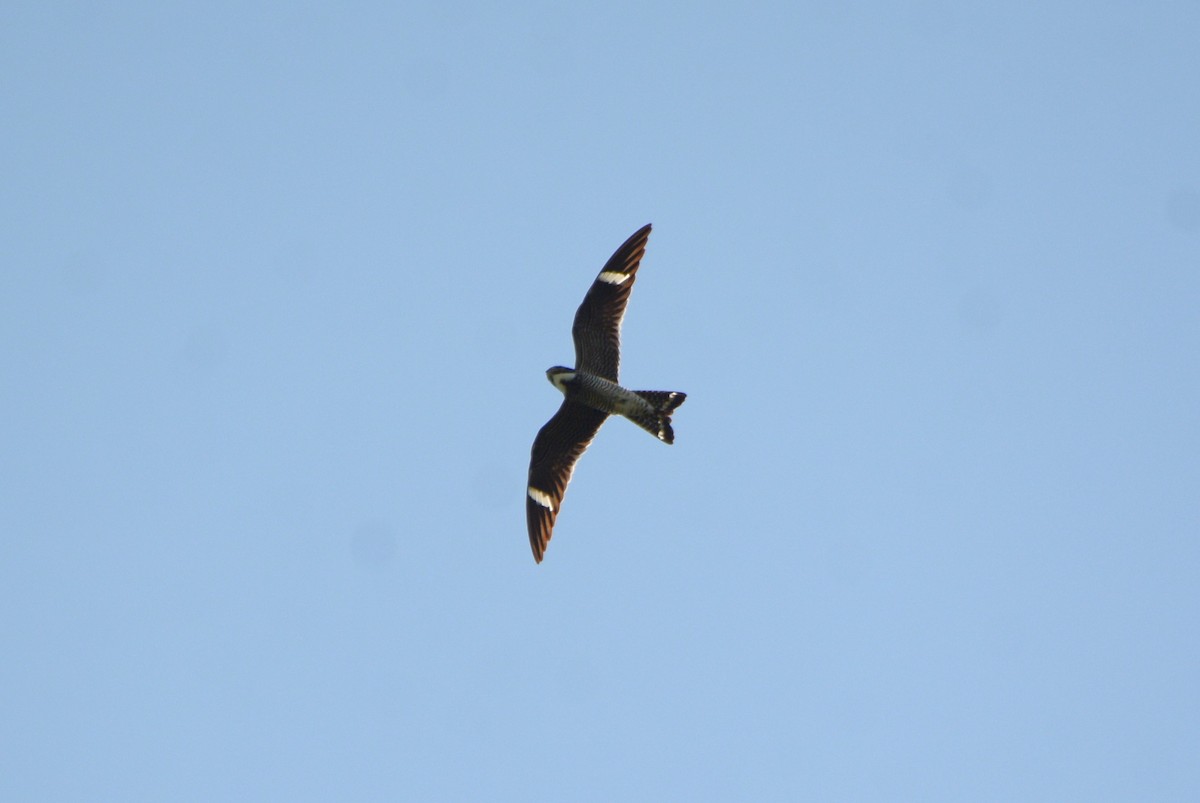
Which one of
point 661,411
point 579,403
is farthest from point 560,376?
point 661,411

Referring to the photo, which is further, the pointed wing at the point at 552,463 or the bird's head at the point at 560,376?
the pointed wing at the point at 552,463

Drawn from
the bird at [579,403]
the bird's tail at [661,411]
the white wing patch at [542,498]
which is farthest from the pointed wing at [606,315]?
the white wing patch at [542,498]

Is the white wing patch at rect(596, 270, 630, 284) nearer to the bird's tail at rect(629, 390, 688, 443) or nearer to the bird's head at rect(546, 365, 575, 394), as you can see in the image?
the bird's head at rect(546, 365, 575, 394)

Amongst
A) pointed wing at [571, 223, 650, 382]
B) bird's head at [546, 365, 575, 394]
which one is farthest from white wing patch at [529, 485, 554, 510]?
pointed wing at [571, 223, 650, 382]

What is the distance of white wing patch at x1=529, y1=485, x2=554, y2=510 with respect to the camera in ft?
41.4

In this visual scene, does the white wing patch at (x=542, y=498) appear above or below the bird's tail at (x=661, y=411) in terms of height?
below

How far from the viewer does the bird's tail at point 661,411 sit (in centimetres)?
1197

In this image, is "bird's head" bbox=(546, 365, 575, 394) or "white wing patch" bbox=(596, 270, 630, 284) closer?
"bird's head" bbox=(546, 365, 575, 394)

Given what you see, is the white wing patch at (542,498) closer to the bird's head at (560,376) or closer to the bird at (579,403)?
the bird at (579,403)

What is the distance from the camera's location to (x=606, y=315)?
1259cm

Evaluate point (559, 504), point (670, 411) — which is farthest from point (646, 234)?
point (559, 504)

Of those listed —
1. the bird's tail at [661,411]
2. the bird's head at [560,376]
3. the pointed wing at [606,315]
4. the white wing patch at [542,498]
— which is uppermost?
the pointed wing at [606,315]

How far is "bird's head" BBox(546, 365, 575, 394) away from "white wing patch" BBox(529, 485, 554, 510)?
110cm

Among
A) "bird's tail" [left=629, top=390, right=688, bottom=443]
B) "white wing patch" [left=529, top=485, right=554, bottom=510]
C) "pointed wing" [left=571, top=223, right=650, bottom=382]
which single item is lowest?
"white wing patch" [left=529, top=485, right=554, bottom=510]
